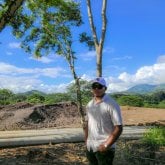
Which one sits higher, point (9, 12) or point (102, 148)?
point (9, 12)

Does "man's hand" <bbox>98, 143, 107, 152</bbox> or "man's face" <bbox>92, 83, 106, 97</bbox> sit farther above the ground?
"man's face" <bbox>92, 83, 106, 97</bbox>

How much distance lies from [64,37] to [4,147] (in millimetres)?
6725

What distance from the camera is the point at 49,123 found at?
1842cm

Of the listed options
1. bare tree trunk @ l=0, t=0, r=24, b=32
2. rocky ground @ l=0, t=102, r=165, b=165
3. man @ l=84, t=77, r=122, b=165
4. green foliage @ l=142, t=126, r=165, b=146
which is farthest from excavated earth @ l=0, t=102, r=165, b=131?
man @ l=84, t=77, r=122, b=165

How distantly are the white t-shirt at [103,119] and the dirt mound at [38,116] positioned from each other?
10882 millimetres

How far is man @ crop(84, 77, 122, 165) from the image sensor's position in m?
6.31

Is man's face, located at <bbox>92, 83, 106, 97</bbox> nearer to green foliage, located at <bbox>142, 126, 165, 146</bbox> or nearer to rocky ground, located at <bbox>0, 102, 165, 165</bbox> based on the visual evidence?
rocky ground, located at <bbox>0, 102, 165, 165</bbox>

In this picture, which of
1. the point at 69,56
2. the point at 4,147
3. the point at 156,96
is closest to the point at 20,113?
the point at 69,56

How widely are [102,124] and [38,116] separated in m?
12.9

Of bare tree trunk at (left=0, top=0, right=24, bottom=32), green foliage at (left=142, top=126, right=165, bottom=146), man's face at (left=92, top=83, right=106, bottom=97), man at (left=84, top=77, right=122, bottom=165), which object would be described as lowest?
green foliage at (left=142, top=126, right=165, bottom=146)

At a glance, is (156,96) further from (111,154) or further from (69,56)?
(111,154)

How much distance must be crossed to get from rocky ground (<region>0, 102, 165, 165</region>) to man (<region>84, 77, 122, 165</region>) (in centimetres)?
440

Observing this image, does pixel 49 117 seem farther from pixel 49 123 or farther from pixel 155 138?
pixel 155 138

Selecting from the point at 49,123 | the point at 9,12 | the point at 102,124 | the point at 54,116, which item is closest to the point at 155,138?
the point at 9,12
